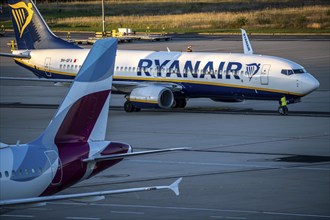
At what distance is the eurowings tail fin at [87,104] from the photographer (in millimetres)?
24844

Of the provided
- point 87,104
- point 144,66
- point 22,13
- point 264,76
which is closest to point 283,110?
point 264,76

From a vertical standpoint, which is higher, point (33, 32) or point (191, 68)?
point (33, 32)

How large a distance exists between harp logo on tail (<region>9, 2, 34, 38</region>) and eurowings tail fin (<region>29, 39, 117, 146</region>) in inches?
1305

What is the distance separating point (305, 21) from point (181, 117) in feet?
246

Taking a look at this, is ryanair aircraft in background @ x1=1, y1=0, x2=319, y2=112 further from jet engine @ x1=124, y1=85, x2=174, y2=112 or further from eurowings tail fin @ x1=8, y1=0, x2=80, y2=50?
eurowings tail fin @ x1=8, y1=0, x2=80, y2=50

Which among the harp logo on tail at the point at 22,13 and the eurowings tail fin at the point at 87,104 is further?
the harp logo on tail at the point at 22,13

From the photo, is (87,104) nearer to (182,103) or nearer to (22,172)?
(22,172)

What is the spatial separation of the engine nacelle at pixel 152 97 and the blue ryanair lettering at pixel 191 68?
4.90ft

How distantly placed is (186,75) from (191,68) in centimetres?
45

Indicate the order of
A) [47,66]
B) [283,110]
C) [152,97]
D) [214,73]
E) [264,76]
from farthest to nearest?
[47,66] → [214,73] → [152,97] → [264,76] → [283,110]

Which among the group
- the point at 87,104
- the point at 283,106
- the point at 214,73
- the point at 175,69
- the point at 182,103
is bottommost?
the point at 182,103

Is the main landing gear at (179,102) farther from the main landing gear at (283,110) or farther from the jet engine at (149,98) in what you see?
the main landing gear at (283,110)

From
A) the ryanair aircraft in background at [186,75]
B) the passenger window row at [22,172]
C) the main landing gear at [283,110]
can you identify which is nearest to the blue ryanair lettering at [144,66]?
the ryanair aircraft in background at [186,75]

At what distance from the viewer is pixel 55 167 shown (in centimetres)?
2420
